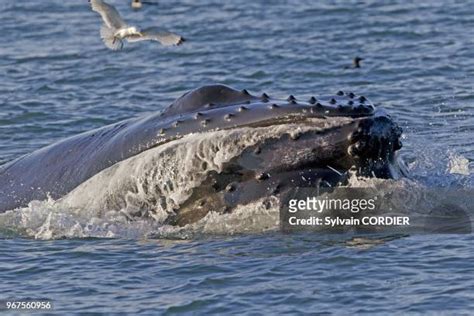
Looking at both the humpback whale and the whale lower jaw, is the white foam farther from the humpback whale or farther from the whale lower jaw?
the whale lower jaw

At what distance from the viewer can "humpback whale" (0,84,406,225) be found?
9.66m

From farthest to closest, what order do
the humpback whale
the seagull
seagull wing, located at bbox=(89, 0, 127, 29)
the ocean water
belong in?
seagull wing, located at bbox=(89, 0, 127, 29)
the seagull
the humpback whale
the ocean water

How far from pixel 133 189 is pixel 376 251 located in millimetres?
1852

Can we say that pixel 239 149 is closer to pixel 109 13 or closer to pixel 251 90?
pixel 109 13

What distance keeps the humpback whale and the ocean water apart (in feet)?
0.66

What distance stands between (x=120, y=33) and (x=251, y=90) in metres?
5.33

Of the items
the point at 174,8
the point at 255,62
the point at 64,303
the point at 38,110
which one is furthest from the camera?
the point at 174,8

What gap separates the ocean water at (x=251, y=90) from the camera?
31.1ft

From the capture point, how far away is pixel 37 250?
10.9 metres

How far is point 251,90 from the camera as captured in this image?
18625mm

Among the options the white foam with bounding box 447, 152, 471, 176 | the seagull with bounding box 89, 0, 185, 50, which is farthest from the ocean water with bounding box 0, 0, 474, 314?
the seagull with bounding box 89, 0, 185, 50

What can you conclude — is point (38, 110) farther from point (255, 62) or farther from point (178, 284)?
point (178, 284)

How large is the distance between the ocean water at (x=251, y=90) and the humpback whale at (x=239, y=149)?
0.20 metres

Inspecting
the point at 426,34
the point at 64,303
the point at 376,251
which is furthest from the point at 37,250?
the point at 426,34
